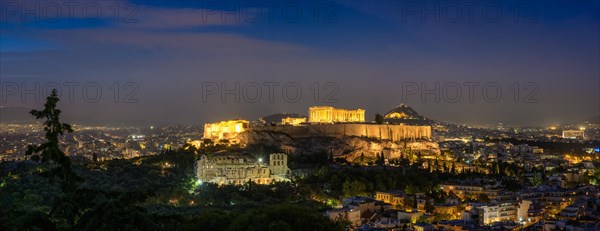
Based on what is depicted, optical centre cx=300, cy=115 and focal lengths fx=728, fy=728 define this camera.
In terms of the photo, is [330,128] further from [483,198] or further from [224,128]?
[483,198]

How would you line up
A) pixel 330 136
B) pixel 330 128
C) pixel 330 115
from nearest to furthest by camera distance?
pixel 330 136, pixel 330 128, pixel 330 115

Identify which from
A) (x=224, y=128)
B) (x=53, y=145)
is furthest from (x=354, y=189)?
(x=53, y=145)

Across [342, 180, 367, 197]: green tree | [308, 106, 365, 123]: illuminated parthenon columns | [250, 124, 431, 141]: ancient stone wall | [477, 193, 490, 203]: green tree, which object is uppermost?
[308, 106, 365, 123]: illuminated parthenon columns

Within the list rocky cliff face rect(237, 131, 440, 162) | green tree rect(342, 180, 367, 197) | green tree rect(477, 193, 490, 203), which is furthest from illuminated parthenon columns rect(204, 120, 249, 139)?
green tree rect(477, 193, 490, 203)

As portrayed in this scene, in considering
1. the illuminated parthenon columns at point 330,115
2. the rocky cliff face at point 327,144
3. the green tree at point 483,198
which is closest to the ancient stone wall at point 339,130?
the rocky cliff face at point 327,144

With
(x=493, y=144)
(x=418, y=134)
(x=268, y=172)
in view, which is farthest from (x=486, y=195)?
(x=493, y=144)

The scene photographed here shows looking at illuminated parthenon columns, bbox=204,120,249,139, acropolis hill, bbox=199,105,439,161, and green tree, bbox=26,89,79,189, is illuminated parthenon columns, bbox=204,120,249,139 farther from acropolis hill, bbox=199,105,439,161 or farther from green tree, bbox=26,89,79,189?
green tree, bbox=26,89,79,189
